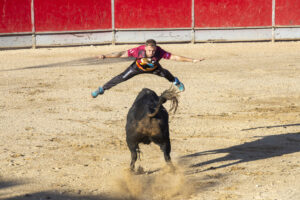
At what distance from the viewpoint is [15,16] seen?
64.8 feet

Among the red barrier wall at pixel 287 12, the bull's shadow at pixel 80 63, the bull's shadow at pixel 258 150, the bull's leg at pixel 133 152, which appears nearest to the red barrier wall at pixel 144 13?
Answer: the bull's shadow at pixel 80 63

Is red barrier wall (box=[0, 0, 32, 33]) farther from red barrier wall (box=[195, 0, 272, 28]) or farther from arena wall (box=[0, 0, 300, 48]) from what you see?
red barrier wall (box=[195, 0, 272, 28])

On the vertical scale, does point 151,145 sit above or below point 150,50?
below

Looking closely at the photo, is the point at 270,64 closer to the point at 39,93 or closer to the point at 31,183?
the point at 39,93

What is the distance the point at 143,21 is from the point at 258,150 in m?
12.3

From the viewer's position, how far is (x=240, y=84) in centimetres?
1442

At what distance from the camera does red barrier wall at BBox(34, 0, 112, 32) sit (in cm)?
2006

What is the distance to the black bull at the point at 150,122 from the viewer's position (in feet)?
23.0

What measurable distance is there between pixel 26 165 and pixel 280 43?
14.7 meters

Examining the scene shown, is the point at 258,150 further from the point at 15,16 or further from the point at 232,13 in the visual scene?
the point at 15,16

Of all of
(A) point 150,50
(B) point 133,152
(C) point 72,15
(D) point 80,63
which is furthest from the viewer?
(C) point 72,15

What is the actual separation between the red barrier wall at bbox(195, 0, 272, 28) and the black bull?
45.4 ft

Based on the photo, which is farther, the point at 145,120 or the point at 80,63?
the point at 80,63

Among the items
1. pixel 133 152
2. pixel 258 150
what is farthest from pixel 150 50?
pixel 258 150
